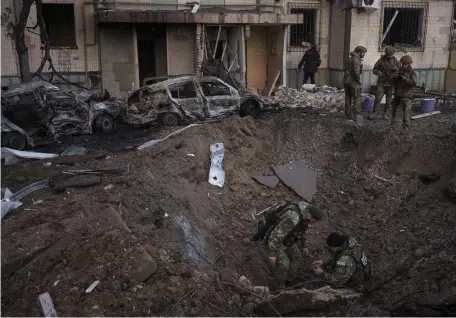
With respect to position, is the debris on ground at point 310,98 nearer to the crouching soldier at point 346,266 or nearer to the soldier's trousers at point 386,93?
the soldier's trousers at point 386,93

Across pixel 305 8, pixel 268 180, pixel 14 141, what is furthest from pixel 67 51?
pixel 268 180

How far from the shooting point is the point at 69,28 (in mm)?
16422

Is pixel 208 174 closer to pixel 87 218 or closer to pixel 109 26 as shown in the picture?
pixel 87 218

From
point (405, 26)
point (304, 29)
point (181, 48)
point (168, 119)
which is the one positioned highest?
point (405, 26)

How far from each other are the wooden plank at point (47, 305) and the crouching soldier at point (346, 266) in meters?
3.33

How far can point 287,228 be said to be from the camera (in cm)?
629

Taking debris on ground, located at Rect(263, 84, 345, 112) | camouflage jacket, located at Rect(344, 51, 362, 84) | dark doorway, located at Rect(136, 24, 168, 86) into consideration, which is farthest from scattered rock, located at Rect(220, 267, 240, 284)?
dark doorway, located at Rect(136, 24, 168, 86)

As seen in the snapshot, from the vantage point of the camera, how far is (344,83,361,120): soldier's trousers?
40.8 feet

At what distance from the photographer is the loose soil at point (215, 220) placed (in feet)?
16.2

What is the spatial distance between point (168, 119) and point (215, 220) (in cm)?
504

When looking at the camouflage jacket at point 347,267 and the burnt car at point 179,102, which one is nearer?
the camouflage jacket at point 347,267

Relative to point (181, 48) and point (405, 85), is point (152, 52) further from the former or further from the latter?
point (405, 85)

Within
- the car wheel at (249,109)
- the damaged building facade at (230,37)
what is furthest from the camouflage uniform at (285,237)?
the damaged building facade at (230,37)

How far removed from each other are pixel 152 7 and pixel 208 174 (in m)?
9.63
